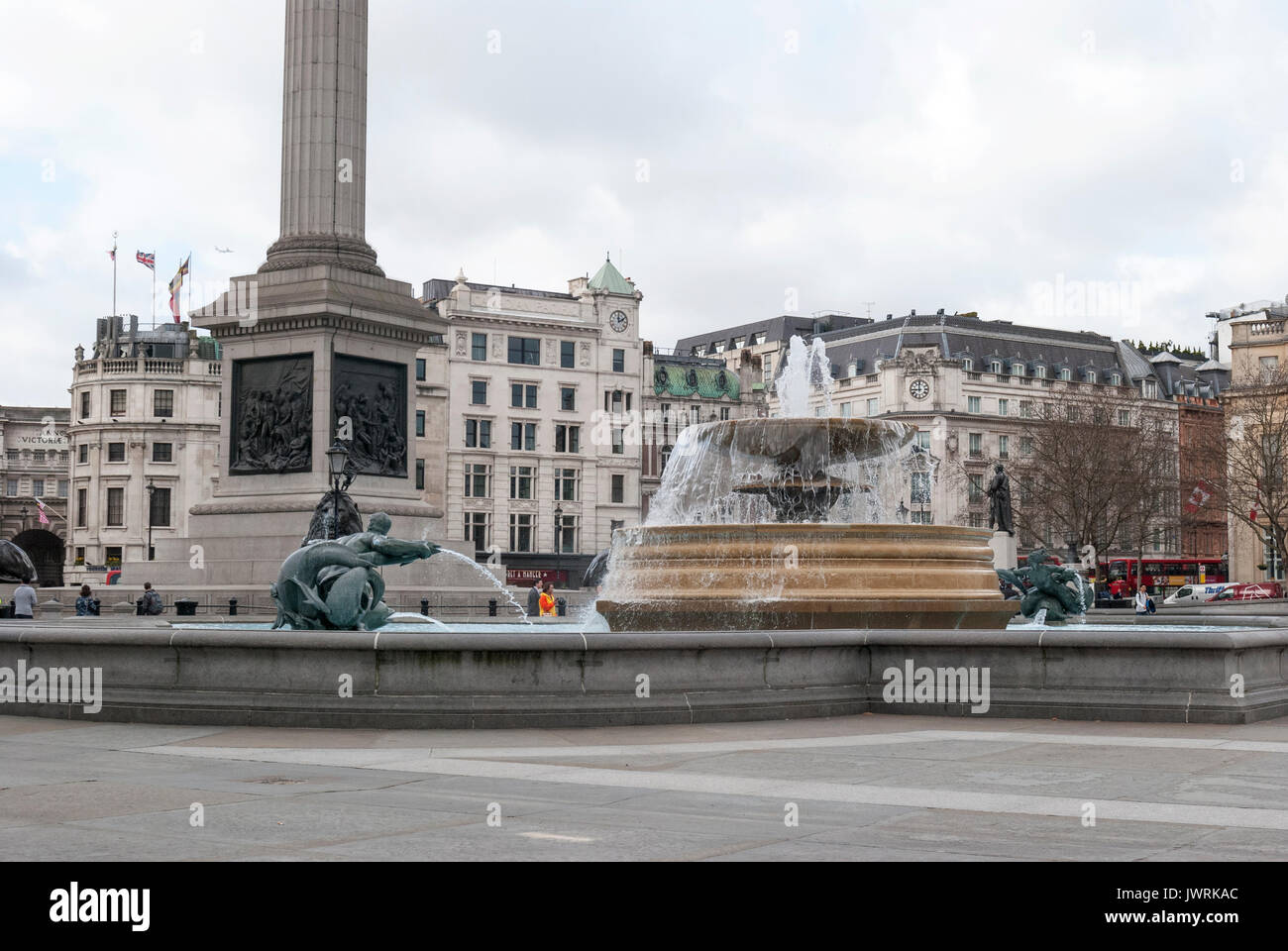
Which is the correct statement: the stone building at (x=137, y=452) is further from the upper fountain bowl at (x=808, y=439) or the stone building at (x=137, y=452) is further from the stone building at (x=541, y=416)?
the upper fountain bowl at (x=808, y=439)

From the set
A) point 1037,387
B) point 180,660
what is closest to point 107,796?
point 180,660

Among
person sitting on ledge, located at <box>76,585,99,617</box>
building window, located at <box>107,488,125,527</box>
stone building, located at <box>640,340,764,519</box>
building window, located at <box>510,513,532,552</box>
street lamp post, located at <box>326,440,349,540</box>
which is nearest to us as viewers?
street lamp post, located at <box>326,440,349,540</box>

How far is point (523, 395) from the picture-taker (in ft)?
306

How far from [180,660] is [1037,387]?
3986 inches

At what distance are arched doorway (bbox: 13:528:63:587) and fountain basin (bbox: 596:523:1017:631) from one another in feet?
329

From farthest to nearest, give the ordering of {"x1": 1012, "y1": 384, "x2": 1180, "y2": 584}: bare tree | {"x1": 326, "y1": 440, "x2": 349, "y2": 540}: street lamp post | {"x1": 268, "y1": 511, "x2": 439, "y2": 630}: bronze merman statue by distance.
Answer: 1. {"x1": 1012, "y1": 384, "x2": 1180, "y2": 584}: bare tree
2. {"x1": 326, "y1": 440, "x2": 349, "y2": 540}: street lamp post
3. {"x1": 268, "y1": 511, "x2": 439, "y2": 630}: bronze merman statue

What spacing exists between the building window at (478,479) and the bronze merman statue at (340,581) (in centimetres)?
7414

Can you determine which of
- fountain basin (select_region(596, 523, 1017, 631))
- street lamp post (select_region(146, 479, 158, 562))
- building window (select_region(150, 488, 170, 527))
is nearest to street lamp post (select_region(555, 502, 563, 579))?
building window (select_region(150, 488, 170, 527))

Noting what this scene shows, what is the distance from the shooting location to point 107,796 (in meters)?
8.92

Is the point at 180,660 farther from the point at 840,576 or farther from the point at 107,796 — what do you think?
the point at 840,576

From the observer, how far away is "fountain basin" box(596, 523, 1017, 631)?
17.0m

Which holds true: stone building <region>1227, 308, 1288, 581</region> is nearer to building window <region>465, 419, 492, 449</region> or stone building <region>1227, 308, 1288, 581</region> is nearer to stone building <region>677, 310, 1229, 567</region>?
stone building <region>677, 310, 1229, 567</region>

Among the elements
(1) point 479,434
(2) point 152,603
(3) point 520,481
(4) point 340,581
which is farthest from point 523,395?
(4) point 340,581

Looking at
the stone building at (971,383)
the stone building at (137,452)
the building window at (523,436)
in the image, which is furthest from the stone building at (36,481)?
the stone building at (971,383)
